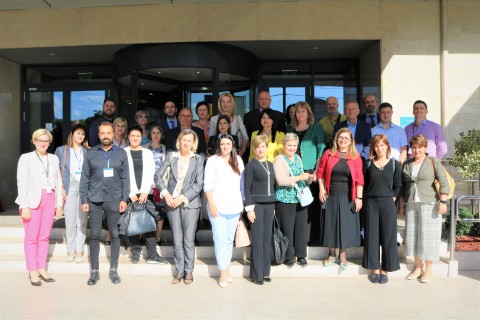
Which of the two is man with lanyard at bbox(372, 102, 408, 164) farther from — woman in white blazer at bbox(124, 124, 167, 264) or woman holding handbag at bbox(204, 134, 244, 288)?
woman in white blazer at bbox(124, 124, 167, 264)

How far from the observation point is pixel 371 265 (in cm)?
509

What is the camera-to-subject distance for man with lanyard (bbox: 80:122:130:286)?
4938mm

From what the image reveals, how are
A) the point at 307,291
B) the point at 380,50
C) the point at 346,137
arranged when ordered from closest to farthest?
the point at 307,291 → the point at 346,137 → the point at 380,50

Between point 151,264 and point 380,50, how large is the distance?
590 cm

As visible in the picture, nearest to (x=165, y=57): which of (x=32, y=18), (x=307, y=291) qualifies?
(x=32, y=18)

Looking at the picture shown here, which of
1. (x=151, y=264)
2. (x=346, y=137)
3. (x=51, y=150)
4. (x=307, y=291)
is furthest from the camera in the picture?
(x=51, y=150)

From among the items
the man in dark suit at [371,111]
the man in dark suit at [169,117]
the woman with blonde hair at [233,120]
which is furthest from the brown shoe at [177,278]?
the man in dark suit at [371,111]

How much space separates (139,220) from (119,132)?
1572 millimetres

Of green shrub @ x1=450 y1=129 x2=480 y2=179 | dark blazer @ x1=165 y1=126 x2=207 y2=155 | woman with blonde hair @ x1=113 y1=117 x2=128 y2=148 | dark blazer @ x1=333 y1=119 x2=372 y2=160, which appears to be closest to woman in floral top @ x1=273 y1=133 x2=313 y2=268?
dark blazer @ x1=333 y1=119 x2=372 y2=160

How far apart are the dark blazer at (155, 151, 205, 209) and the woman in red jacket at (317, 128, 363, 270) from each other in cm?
154

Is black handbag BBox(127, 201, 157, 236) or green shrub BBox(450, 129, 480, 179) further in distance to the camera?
green shrub BBox(450, 129, 480, 179)

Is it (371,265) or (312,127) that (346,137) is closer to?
(312,127)

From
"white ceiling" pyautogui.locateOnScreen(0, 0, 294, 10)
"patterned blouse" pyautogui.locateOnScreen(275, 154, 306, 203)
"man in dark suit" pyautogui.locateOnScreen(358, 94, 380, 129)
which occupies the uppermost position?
"white ceiling" pyautogui.locateOnScreen(0, 0, 294, 10)

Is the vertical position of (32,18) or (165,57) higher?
(32,18)
